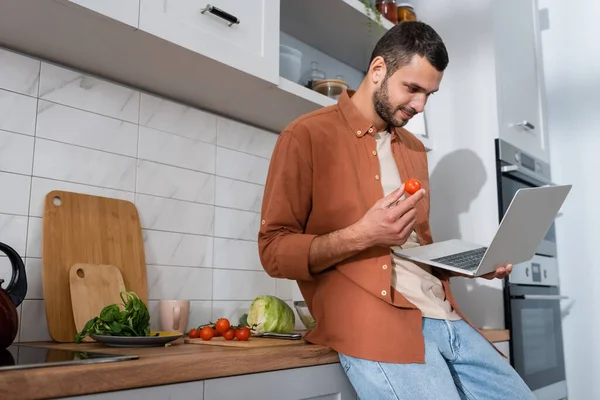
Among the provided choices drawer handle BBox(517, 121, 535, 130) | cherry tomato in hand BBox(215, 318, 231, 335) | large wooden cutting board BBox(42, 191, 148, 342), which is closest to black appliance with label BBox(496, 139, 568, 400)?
drawer handle BBox(517, 121, 535, 130)

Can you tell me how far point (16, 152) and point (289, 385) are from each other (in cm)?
86

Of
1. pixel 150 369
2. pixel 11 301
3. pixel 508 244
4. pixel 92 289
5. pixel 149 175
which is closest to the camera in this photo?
pixel 150 369

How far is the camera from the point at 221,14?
1.47 metres

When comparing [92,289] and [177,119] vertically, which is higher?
[177,119]

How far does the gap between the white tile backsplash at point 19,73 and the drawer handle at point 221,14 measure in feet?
1.49

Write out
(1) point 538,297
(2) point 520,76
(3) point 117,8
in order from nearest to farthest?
(3) point 117,8
(1) point 538,297
(2) point 520,76

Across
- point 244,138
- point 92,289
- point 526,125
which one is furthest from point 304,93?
point 526,125

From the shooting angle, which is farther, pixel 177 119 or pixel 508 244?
pixel 177 119

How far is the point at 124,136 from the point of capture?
164 centimetres

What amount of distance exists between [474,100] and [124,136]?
53.2 inches

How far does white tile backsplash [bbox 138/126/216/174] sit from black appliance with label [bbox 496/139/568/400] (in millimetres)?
1073

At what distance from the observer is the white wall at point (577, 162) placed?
256 centimetres

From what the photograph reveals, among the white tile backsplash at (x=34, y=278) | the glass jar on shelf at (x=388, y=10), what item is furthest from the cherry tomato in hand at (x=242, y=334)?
the glass jar on shelf at (x=388, y=10)

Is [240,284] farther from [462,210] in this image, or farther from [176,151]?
[462,210]
